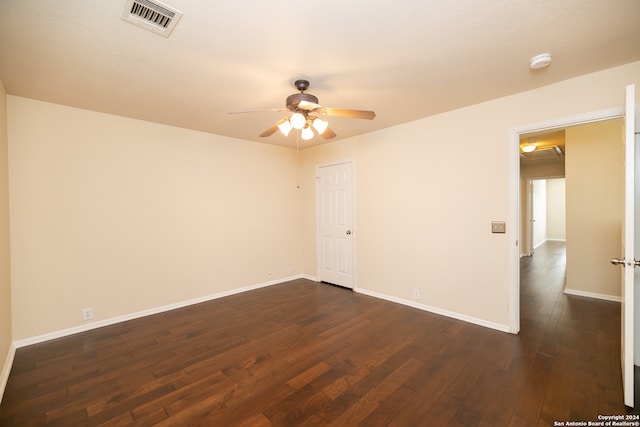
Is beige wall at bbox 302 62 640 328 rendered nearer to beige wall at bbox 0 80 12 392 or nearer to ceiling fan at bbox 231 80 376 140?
ceiling fan at bbox 231 80 376 140

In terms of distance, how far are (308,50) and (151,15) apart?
101cm

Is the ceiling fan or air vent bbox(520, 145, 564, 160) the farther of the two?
air vent bbox(520, 145, 564, 160)

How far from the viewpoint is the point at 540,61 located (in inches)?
82.5

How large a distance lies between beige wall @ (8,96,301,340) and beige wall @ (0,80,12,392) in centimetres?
16

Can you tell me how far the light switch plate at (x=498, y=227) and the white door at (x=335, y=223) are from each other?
6.77ft

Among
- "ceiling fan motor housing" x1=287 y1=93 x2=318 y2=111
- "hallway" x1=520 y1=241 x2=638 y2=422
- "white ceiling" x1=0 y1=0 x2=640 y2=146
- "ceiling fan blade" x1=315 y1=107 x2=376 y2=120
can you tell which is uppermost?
"white ceiling" x1=0 y1=0 x2=640 y2=146

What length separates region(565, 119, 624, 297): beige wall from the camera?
3.72 m

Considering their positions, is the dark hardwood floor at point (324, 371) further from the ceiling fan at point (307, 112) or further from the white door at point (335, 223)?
the ceiling fan at point (307, 112)

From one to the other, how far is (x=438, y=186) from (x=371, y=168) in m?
1.09

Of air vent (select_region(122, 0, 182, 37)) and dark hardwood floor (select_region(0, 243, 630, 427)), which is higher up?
air vent (select_region(122, 0, 182, 37))

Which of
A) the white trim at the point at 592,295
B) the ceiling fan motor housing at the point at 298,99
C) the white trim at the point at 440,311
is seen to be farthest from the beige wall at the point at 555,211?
the ceiling fan motor housing at the point at 298,99

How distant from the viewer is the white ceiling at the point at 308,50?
1588 millimetres

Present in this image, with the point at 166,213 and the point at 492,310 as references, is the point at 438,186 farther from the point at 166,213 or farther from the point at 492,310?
the point at 166,213

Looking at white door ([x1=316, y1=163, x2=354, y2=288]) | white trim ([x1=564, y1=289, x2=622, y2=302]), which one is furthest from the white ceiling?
white trim ([x1=564, y1=289, x2=622, y2=302])
